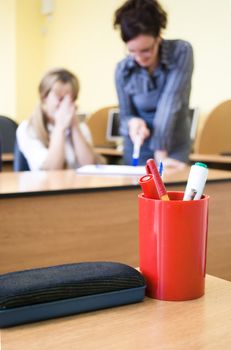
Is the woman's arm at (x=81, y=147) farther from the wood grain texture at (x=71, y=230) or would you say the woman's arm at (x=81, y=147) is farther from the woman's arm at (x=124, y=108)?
the wood grain texture at (x=71, y=230)

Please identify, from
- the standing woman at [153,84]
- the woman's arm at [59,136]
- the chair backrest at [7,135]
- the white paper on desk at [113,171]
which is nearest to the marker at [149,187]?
the white paper on desk at [113,171]

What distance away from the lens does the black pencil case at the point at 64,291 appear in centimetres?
50

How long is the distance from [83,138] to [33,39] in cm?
335

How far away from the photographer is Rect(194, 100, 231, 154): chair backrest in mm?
3348

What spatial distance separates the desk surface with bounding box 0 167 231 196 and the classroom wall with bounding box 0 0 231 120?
79.1 inches

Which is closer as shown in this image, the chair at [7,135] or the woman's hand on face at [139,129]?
the woman's hand on face at [139,129]

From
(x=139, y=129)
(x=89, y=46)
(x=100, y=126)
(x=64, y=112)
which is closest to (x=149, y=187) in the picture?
(x=139, y=129)

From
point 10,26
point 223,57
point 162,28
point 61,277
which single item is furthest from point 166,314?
point 10,26

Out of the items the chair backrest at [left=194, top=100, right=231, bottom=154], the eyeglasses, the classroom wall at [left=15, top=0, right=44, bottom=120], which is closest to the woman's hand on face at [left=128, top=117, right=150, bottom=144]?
the eyeglasses

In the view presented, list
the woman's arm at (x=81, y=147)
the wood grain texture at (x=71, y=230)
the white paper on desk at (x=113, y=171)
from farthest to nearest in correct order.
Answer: the woman's arm at (x=81, y=147)
the white paper on desk at (x=113, y=171)
the wood grain texture at (x=71, y=230)

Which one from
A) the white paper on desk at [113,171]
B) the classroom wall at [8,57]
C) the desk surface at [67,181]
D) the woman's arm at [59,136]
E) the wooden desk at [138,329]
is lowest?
the wooden desk at [138,329]

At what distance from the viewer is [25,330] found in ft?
1.58

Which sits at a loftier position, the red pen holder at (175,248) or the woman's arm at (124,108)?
the woman's arm at (124,108)

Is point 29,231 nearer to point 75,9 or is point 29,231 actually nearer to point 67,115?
point 67,115
